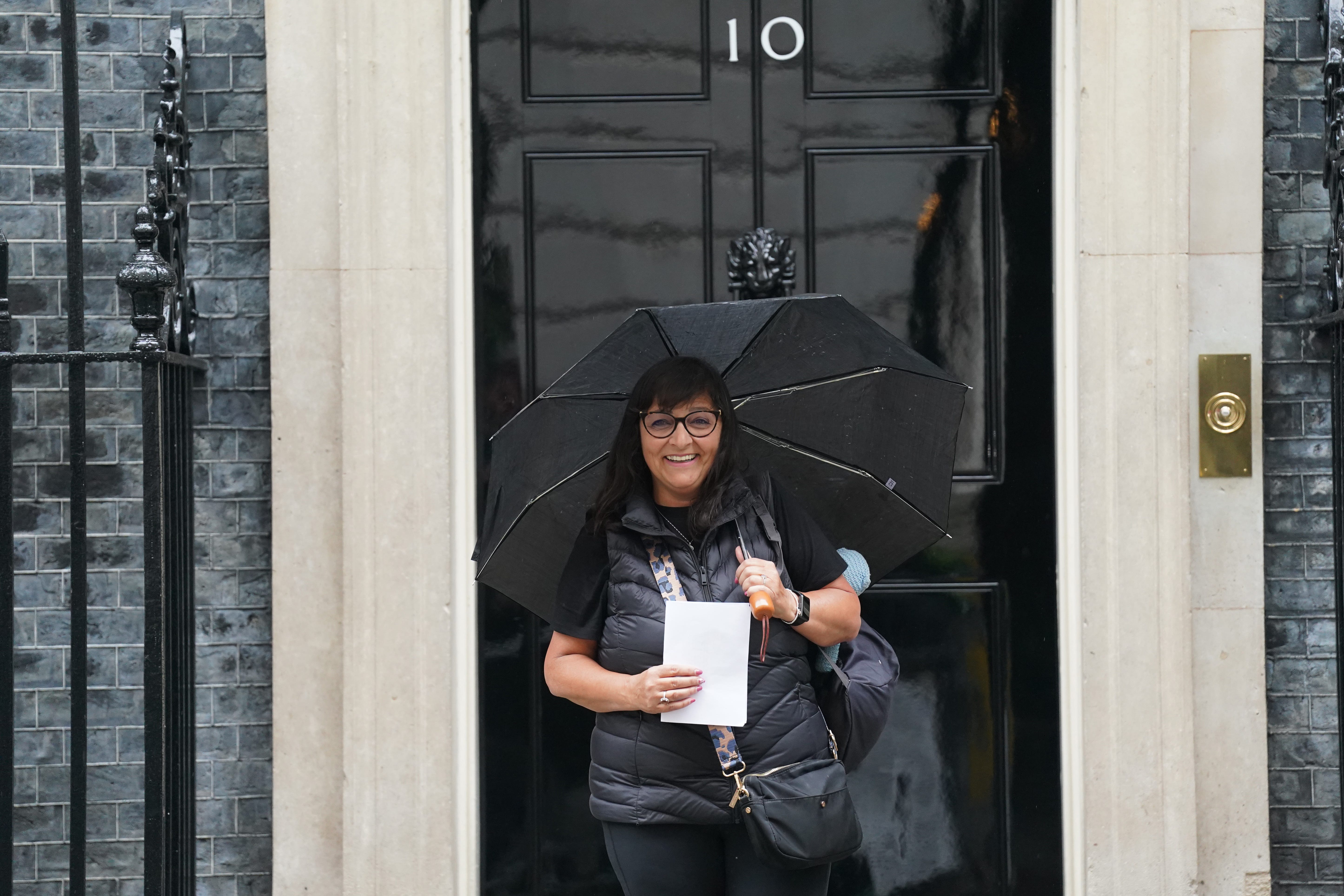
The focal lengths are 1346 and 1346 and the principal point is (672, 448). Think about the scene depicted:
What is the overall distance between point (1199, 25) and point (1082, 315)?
919 millimetres

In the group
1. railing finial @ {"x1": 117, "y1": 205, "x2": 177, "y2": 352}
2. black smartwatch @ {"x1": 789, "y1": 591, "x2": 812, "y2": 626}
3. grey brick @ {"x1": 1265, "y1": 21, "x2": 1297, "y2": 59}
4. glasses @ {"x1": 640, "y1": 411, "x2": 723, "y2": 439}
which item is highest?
grey brick @ {"x1": 1265, "y1": 21, "x2": 1297, "y2": 59}

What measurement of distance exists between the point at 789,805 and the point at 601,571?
0.58m

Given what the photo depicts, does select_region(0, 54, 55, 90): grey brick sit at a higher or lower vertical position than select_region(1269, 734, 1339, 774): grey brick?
higher

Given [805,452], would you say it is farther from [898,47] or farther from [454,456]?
[898,47]

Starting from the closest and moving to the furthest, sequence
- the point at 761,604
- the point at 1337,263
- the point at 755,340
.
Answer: the point at 761,604
the point at 755,340
the point at 1337,263

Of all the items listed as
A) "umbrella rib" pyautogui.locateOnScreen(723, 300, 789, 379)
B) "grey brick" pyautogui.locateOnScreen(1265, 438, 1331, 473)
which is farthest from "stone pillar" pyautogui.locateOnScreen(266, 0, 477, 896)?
"grey brick" pyautogui.locateOnScreen(1265, 438, 1331, 473)

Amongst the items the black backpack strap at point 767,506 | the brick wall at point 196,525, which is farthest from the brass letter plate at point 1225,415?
the brick wall at point 196,525

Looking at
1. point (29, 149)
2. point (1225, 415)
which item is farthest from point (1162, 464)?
point (29, 149)

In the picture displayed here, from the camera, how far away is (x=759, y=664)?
2.59m

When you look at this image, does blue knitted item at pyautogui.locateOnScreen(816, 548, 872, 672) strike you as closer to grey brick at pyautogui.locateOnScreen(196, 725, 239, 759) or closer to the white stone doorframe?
the white stone doorframe

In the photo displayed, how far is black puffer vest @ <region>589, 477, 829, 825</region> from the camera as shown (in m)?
2.57

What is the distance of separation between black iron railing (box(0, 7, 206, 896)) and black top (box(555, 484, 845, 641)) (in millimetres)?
1330

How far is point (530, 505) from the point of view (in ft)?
9.36

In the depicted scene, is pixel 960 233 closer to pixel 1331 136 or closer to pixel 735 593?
pixel 1331 136
